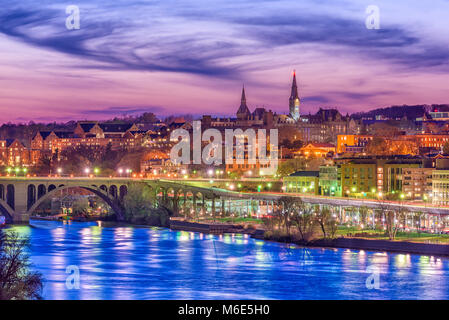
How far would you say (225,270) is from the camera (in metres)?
27.5

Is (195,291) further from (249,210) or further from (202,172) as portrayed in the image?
(202,172)

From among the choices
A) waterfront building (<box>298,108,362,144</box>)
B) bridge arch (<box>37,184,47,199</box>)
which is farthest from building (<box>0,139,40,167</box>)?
bridge arch (<box>37,184,47,199</box>)

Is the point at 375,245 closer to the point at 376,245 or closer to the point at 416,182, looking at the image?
the point at 376,245

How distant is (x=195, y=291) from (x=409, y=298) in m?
5.45

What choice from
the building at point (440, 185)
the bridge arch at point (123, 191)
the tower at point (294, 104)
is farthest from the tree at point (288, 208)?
the tower at point (294, 104)

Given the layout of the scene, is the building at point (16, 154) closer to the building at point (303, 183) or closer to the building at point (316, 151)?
the building at point (316, 151)

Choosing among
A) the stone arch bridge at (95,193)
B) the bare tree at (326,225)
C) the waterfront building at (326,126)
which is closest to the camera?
the bare tree at (326,225)

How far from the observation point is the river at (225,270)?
23672 mm

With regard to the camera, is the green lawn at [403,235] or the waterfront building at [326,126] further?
the waterfront building at [326,126]

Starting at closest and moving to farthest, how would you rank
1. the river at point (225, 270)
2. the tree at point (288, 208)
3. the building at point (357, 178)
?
the river at point (225, 270), the tree at point (288, 208), the building at point (357, 178)

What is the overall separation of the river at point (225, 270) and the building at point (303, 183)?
59.0ft

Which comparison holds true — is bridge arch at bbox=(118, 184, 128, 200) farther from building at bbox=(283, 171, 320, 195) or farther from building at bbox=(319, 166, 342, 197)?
building at bbox=(319, 166, 342, 197)

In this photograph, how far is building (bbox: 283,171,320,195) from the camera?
54.2 m

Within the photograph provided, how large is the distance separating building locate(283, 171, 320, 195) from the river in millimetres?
17991
